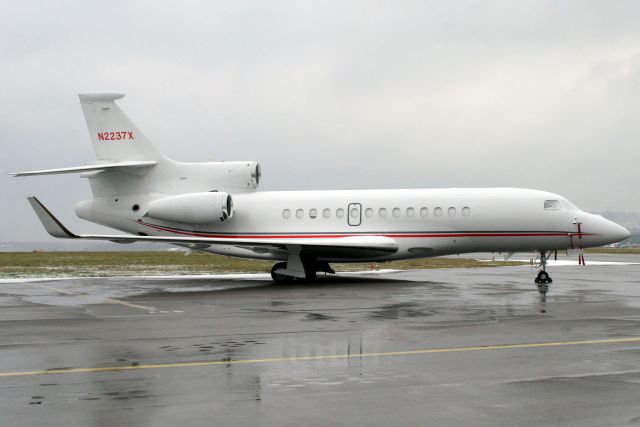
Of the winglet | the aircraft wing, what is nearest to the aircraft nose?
the aircraft wing

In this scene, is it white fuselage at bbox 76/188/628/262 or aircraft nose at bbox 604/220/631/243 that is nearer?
aircraft nose at bbox 604/220/631/243

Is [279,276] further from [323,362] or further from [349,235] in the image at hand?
[323,362]

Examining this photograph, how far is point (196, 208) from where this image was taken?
26750 millimetres

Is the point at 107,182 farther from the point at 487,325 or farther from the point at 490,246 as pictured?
the point at 487,325

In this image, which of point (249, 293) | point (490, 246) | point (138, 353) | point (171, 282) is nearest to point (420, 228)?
point (490, 246)

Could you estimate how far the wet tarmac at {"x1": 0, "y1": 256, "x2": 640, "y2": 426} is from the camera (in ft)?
20.9

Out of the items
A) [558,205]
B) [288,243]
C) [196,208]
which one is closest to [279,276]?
[288,243]

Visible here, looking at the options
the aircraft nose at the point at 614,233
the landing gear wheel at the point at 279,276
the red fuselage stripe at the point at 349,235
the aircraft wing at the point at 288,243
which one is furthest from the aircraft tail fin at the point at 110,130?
the aircraft nose at the point at 614,233

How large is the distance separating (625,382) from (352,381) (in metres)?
2.78

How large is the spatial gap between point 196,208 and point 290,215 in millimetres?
3442

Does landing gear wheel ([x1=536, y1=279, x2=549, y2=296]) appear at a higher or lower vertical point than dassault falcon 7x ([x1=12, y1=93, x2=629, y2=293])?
lower

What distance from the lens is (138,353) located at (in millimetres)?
9727

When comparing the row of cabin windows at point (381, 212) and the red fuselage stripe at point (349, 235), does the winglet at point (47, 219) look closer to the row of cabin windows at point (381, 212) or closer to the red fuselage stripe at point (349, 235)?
the red fuselage stripe at point (349, 235)

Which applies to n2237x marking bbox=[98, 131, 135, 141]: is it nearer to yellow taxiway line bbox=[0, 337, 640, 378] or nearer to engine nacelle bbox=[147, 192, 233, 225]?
engine nacelle bbox=[147, 192, 233, 225]
